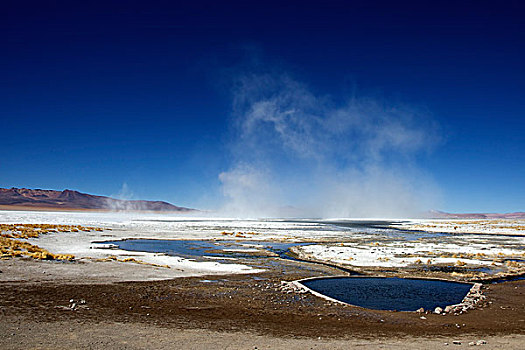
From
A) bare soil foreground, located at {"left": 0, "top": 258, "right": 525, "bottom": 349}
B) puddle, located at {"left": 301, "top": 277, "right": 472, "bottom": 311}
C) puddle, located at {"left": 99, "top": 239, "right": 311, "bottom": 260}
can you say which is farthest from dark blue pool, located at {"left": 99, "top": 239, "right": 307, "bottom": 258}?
bare soil foreground, located at {"left": 0, "top": 258, "right": 525, "bottom": 349}

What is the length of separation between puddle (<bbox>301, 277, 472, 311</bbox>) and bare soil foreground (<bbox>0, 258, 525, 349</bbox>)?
4.09 ft

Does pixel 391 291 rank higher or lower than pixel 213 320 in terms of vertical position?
lower

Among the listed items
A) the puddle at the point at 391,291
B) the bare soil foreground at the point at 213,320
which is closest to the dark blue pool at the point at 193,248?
the puddle at the point at 391,291

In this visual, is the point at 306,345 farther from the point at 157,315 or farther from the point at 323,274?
the point at 323,274

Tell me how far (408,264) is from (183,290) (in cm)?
1541

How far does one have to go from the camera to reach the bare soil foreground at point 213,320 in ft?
28.7

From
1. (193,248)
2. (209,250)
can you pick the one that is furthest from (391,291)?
(193,248)

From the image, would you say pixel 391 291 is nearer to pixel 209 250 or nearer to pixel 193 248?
pixel 209 250

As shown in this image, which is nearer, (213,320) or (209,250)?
(213,320)

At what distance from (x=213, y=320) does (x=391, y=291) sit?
8768 millimetres

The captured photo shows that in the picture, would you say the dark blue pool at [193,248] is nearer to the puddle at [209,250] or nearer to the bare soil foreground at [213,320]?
the puddle at [209,250]

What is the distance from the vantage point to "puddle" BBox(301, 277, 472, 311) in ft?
45.6

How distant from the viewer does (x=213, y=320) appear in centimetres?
1073

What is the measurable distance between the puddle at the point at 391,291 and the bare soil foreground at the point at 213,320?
1.25 metres
